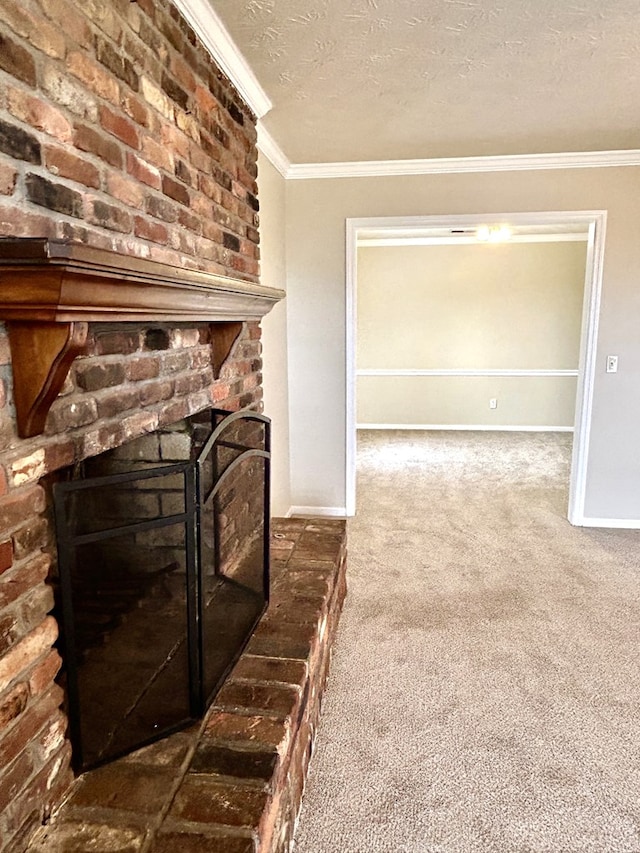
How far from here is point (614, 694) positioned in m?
2.01

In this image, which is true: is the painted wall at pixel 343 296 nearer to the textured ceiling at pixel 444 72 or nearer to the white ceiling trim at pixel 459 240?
the textured ceiling at pixel 444 72

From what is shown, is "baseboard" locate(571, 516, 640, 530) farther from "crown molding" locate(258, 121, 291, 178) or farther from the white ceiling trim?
the white ceiling trim

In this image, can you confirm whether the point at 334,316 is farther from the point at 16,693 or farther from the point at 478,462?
the point at 16,693

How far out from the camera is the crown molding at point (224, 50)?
1679 mm

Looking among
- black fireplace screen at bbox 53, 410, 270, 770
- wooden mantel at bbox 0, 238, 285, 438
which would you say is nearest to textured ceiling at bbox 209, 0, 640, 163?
wooden mantel at bbox 0, 238, 285, 438

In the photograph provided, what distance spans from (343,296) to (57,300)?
2900 millimetres

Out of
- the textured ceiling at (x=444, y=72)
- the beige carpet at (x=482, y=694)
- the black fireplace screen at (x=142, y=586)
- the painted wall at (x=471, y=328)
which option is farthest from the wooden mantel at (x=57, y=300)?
the painted wall at (x=471, y=328)

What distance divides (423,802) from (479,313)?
594 centimetres

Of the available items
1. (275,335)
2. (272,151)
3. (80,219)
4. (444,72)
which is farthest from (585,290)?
(80,219)

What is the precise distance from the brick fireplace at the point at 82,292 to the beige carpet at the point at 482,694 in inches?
9.9

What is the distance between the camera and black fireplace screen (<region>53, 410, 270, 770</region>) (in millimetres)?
1154

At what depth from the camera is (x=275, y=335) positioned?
3354 mm

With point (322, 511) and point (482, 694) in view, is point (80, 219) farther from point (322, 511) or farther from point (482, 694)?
point (322, 511)

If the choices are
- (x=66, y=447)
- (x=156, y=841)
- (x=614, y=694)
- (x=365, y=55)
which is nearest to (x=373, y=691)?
(x=614, y=694)
